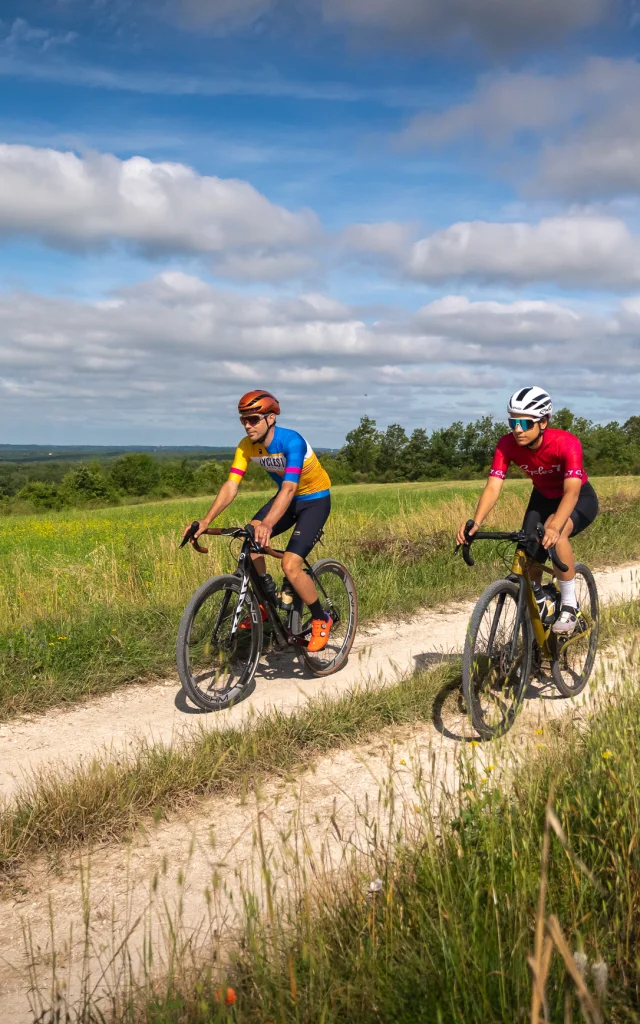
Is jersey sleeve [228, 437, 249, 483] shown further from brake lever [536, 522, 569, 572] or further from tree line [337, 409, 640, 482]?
tree line [337, 409, 640, 482]

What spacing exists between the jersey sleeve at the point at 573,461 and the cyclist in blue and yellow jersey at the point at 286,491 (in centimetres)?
196

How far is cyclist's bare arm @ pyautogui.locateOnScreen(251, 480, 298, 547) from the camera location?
6.37 meters

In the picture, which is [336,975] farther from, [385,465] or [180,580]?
[385,465]

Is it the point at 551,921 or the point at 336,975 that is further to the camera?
the point at 336,975

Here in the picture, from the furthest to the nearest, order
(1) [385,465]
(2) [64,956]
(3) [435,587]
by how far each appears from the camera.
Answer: (1) [385,465] → (3) [435,587] → (2) [64,956]

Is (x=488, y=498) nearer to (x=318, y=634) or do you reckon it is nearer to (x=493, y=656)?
(x=493, y=656)

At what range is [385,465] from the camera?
304 ft

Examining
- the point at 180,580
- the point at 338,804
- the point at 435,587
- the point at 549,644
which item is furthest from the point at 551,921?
the point at 435,587

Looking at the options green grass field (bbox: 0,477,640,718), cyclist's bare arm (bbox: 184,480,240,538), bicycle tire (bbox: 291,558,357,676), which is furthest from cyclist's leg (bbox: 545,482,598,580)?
green grass field (bbox: 0,477,640,718)

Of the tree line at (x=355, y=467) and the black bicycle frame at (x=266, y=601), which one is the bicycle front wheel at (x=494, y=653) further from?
the tree line at (x=355, y=467)

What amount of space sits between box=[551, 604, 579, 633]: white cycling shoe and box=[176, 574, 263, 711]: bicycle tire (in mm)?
2437

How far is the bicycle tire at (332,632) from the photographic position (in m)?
7.26

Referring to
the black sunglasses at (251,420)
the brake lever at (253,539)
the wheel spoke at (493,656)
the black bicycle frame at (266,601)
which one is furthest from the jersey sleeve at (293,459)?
the wheel spoke at (493,656)

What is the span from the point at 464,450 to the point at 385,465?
9.93 meters
